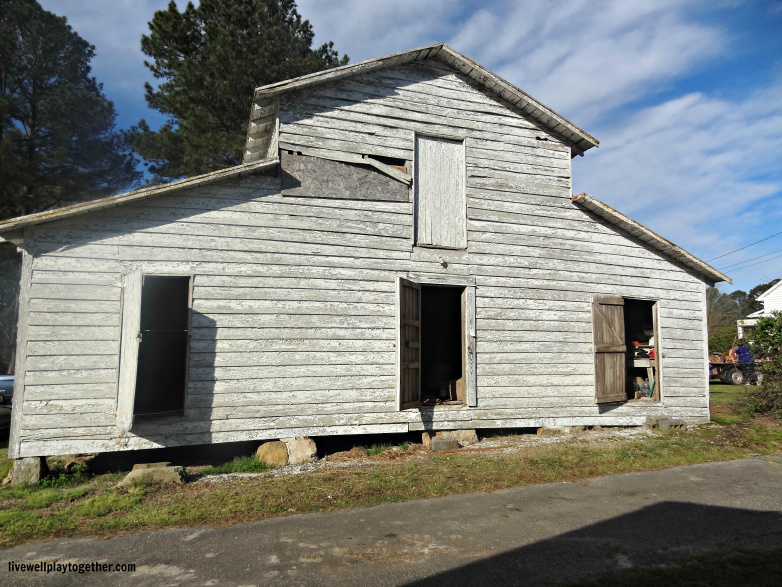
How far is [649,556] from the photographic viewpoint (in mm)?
4402

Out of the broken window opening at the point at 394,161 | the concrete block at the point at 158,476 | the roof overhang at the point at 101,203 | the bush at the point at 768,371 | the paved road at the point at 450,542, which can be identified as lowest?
the paved road at the point at 450,542

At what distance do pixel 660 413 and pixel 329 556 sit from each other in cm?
818

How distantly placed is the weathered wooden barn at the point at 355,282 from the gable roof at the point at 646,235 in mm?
44

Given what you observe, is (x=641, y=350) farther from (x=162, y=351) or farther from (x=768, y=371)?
(x=162, y=351)

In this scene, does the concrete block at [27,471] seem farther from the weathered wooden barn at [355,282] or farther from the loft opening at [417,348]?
the loft opening at [417,348]

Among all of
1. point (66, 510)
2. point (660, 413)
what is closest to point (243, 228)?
point (66, 510)

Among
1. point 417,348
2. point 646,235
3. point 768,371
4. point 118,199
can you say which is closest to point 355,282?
point 417,348

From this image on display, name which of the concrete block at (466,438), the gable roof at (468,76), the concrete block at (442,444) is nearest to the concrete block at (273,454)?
the concrete block at (442,444)

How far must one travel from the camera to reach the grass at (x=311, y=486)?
534 centimetres

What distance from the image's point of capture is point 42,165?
66.1 feet

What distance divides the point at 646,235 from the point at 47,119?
22.4 meters

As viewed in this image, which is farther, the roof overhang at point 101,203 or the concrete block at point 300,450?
the concrete block at point 300,450

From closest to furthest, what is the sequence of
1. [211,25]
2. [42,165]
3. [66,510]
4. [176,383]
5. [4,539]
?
[4,539]
[66,510]
[176,383]
[211,25]
[42,165]

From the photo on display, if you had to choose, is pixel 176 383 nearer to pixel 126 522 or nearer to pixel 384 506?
pixel 126 522
